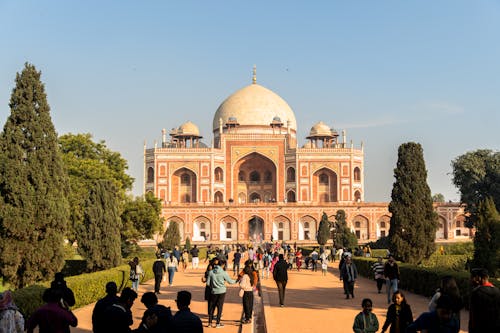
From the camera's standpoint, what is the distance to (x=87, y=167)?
95.7 ft

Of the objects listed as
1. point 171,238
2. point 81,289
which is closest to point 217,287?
point 81,289

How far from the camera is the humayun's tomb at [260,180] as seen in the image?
53.3 m

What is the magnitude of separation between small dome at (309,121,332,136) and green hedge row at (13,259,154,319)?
45.3 meters

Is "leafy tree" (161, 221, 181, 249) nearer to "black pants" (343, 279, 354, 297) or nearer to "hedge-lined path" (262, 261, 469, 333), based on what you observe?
"hedge-lined path" (262, 261, 469, 333)

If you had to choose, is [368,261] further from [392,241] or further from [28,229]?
[28,229]

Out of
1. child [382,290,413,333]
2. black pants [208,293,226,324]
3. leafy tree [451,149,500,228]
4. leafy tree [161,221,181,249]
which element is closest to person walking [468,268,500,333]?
child [382,290,413,333]

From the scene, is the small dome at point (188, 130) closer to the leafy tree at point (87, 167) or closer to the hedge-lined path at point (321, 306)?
the leafy tree at point (87, 167)

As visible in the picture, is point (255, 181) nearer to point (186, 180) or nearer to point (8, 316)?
point (186, 180)

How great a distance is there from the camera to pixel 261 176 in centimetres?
6206

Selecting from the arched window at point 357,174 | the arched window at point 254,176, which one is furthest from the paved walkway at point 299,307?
the arched window at point 254,176

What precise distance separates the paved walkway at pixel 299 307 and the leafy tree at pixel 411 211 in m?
1.41

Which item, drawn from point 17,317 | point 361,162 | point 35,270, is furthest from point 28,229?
point 361,162

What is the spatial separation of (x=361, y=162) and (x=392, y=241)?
39988 mm

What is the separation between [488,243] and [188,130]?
46.6 m
